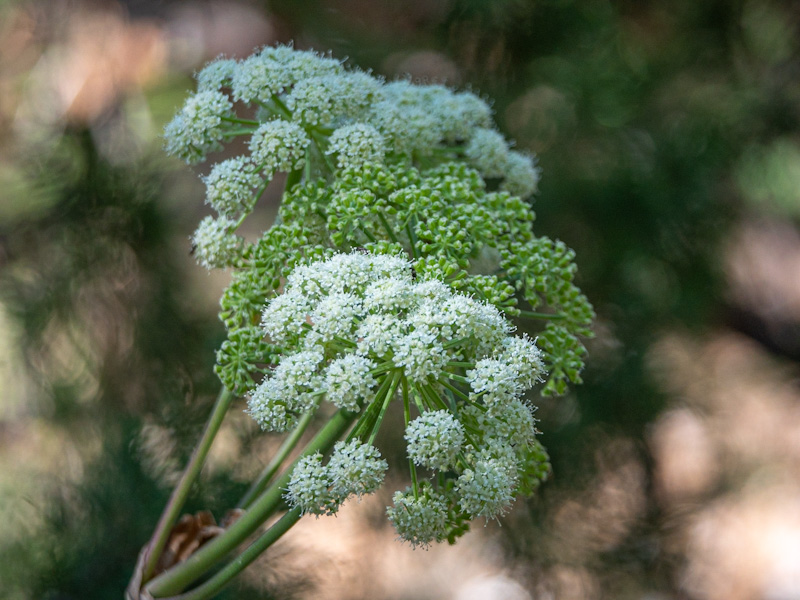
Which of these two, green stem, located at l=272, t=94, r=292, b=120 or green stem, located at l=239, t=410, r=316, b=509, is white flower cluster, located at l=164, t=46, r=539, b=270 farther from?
green stem, located at l=239, t=410, r=316, b=509

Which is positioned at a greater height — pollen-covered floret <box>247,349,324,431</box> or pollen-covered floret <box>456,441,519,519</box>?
pollen-covered floret <box>456,441,519,519</box>

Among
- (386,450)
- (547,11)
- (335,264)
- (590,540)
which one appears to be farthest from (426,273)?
→ (547,11)

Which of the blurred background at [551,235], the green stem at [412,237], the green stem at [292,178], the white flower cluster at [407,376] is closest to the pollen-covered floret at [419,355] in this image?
the white flower cluster at [407,376]

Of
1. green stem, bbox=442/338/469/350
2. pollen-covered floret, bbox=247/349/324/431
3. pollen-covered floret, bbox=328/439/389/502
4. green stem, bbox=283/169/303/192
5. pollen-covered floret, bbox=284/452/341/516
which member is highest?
green stem, bbox=283/169/303/192

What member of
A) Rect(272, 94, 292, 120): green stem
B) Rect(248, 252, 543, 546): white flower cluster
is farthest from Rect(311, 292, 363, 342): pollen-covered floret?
Rect(272, 94, 292, 120): green stem

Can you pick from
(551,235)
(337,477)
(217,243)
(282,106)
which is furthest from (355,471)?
(551,235)

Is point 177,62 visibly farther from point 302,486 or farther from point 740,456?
point 740,456
